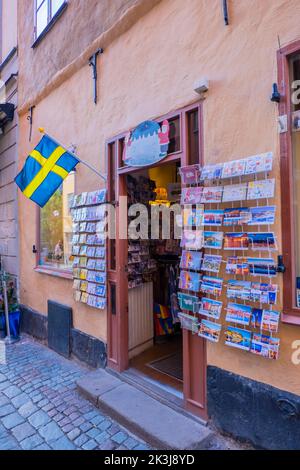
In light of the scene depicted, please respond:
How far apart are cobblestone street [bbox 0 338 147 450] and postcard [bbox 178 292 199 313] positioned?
3.97 feet

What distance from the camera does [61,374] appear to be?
4137 millimetres

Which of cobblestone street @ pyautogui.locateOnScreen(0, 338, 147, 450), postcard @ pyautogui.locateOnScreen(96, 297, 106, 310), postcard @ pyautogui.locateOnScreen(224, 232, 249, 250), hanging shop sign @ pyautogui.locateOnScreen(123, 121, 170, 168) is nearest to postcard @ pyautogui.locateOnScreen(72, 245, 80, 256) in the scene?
postcard @ pyautogui.locateOnScreen(96, 297, 106, 310)

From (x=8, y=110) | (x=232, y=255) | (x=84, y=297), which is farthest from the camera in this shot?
(x=8, y=110)

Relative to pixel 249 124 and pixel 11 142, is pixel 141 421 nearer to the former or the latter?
pixel 249 124

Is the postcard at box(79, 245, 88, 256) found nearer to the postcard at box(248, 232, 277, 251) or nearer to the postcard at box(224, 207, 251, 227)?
the postcard at box(224, 207, 251, 227)

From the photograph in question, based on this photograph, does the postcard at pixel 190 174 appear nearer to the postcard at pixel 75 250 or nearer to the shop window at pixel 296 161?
the shop window at pixel 296 161

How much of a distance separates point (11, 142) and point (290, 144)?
5.88 meters

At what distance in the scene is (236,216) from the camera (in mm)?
2527

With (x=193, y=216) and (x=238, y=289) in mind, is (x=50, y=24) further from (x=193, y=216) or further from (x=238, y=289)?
(x=238, y=289)

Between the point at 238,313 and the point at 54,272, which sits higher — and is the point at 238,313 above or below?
below

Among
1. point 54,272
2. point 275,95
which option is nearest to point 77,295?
point 54,272

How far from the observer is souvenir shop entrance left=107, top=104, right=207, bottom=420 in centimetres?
294

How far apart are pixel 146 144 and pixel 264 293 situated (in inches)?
76.9
